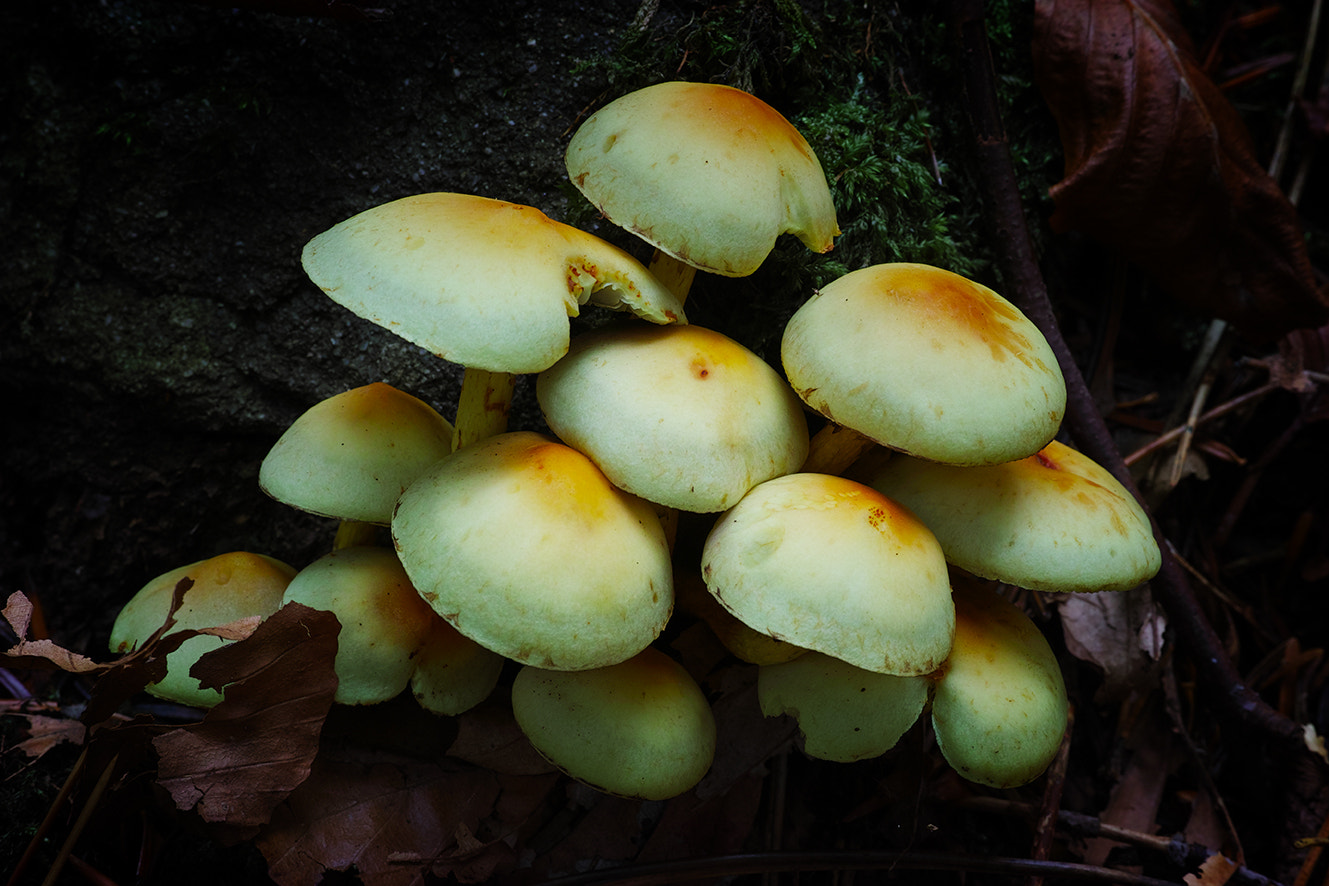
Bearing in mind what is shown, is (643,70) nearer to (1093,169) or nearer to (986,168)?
(986,168)

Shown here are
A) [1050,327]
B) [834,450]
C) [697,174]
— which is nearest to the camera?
[697,174]

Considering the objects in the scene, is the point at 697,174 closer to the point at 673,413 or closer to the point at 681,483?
the point at 673,413

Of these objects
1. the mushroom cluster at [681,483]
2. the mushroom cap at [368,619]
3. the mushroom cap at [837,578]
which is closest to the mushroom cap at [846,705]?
the mushroom cluster at [681,483]

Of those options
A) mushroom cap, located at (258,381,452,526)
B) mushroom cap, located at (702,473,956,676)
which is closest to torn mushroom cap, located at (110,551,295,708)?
mushroom cap, located at (258,381,452,526)

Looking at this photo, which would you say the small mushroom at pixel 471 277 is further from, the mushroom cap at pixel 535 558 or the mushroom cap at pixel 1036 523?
the mushroom cap at pixel 1036 523

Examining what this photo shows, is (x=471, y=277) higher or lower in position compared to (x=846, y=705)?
higher

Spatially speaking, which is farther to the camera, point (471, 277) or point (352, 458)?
point (352, 458)

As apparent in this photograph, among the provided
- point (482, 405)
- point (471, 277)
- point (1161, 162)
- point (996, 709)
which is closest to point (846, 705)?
point (996, 709)
